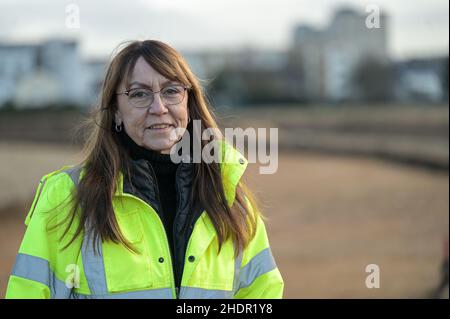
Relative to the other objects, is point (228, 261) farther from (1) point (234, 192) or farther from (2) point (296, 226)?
(2) point (296, 226)

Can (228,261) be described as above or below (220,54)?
below

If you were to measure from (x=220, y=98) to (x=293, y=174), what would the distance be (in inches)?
1131

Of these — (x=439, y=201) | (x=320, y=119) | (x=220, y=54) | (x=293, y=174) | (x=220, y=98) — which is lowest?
(x=439, y=201)

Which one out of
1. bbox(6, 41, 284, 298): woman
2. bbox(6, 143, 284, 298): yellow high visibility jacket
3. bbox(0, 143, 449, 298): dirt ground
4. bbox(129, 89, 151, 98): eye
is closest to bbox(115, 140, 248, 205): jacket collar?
bbox(6, 41, 284, 298): woman

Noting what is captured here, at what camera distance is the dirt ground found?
29.4 feet

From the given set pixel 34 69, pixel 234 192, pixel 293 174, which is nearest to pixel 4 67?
pixel 34 69

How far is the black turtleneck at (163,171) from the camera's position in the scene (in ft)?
9.31

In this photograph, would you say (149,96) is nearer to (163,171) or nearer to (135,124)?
(135,124)

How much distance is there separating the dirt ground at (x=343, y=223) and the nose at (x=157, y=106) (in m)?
0.88

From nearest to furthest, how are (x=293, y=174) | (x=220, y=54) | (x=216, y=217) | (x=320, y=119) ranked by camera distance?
1. (x=216, y=217)
2. (x=293, y=174)
3. (x=320, y=119)
4. (x=220, y=54)

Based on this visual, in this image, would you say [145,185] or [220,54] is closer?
[145,185]

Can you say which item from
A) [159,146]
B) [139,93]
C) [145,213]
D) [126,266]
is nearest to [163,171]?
[159,146]

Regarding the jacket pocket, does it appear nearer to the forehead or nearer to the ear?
the ear
